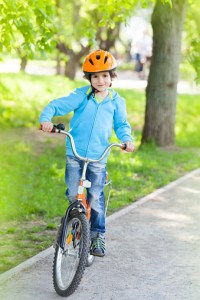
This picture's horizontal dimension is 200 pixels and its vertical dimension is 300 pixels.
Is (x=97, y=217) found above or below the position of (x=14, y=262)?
above

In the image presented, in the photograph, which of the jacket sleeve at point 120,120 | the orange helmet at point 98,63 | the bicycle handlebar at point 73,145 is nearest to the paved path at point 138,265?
the bicycle handlebar at point 73,145

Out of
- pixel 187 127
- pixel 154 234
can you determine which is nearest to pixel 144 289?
pixel 154 234

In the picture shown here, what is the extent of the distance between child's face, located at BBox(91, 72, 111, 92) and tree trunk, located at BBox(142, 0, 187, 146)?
7.06m

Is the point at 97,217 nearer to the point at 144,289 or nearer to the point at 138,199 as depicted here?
the point at 144,289

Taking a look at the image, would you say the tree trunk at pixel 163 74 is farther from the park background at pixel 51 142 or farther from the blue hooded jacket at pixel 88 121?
the blue hooded jacket at pixel 88 121

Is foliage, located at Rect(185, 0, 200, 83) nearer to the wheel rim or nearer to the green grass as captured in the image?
the green grass

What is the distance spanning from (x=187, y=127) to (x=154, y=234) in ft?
32.2

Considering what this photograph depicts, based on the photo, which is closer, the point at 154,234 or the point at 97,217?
the point at 97,217

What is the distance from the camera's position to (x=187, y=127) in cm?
1700

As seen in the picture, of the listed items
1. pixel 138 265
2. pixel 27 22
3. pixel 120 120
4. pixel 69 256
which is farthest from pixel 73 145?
pixel 27 22

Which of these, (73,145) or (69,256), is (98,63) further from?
(69,256)

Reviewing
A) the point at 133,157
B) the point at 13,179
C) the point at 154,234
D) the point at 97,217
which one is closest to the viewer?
the point at 97,217

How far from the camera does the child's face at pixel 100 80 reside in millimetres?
5785

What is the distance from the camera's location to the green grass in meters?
7.48
